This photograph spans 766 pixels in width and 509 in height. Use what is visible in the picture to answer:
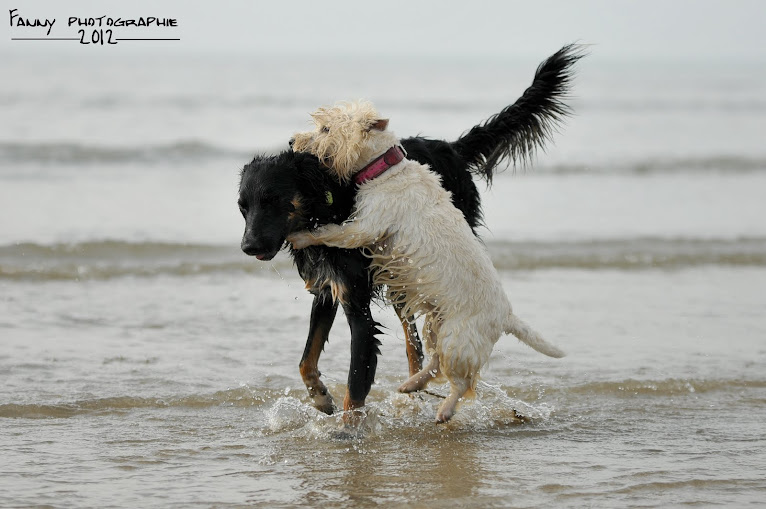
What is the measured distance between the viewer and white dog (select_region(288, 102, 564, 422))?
4289mm

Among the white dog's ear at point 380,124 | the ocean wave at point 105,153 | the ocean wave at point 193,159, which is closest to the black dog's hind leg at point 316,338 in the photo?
A: the white dog's ear at point 380,124

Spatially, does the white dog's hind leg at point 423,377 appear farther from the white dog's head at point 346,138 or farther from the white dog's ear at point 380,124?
the white dog's ear at point 380,124

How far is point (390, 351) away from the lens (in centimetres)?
634

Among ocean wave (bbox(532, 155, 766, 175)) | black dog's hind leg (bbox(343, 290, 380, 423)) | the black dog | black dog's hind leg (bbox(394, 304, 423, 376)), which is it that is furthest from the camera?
ocean wave (bbox(532, 155, 766, 175))

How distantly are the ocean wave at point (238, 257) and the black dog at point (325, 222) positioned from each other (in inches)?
148

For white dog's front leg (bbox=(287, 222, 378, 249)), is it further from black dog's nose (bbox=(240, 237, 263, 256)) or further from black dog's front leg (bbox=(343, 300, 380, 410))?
black dog's front leg (bbox=(343, 300, 380, 410))

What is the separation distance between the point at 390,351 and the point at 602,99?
27616 mm

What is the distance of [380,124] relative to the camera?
439 centimetres

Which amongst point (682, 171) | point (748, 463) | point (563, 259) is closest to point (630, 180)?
point (682, 171)

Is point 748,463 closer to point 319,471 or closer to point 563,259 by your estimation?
point 319,471

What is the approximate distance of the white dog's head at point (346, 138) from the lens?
4.32 metres

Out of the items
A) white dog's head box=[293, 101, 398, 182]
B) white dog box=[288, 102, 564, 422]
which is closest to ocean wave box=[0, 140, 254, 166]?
white dog's head box=[293, 101, 398, 182]

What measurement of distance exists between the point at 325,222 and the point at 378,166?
363 millimetres

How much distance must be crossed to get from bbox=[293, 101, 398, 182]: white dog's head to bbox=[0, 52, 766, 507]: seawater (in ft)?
4.28
